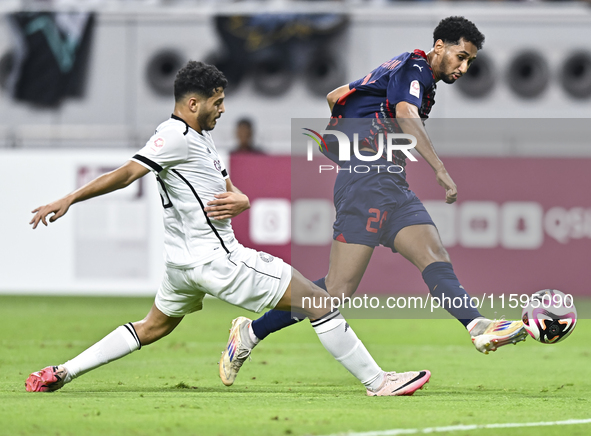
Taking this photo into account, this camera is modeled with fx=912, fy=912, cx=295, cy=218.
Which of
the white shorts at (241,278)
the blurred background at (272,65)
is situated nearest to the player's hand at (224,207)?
the white shorts at (241,278)

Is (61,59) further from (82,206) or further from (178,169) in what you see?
(178,169)

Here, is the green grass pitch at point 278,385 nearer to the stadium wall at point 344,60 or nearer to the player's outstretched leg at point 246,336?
the player's outstretched leg at point 246,336

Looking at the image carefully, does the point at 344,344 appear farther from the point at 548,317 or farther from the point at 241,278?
the point at 548,317

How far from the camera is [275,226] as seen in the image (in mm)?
11727

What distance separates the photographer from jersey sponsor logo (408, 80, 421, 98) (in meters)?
5.63

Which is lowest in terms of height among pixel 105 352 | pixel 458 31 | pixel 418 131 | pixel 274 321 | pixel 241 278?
pixel 105 352

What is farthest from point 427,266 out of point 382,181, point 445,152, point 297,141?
point 297,141

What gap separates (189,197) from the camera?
16.7 ft

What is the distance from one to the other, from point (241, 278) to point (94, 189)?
37.0 inches

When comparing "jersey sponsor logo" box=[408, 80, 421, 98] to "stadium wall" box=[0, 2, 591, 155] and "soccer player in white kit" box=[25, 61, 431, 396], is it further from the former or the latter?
"stadium wall" box=[0, 2, 591, 155]

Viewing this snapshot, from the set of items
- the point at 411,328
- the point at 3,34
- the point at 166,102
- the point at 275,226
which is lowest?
the point at 411,328

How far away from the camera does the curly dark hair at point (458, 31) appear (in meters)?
5.74

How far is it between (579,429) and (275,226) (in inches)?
299

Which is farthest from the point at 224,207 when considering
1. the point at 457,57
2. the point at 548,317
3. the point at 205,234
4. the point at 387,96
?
the point at 548,317
